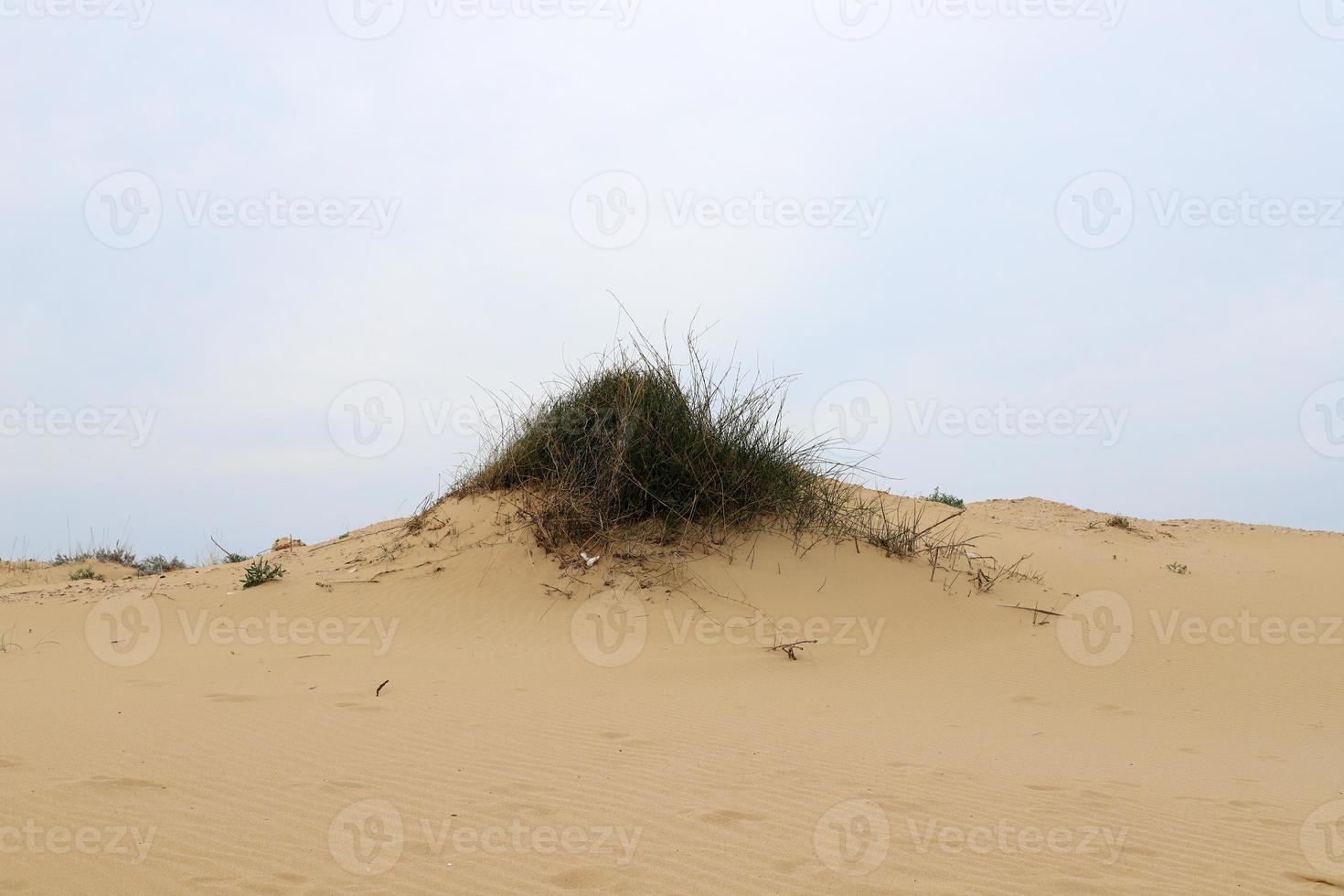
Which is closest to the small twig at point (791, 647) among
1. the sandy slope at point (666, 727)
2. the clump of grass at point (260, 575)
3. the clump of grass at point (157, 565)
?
the sandy slope at point (666, 727)

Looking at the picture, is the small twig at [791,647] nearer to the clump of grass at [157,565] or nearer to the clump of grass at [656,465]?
the clump of grass at [656,465]

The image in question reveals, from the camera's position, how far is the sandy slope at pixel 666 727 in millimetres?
3232

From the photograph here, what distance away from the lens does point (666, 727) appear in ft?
17.4

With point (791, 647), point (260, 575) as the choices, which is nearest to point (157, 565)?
point (260, 575)

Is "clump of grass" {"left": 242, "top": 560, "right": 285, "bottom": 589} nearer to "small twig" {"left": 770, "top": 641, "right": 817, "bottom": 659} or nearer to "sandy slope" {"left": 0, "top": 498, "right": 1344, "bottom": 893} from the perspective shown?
"sandy slope" {"left": 0, "top": 498, "right": 1344, "bottom": 893}

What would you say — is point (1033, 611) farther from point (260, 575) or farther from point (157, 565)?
point (157, 565)

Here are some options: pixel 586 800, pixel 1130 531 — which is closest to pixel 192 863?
pixel 586 800

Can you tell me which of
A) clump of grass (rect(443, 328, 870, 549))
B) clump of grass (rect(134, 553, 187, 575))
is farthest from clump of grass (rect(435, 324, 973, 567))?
clump of grass (rect(134, 553, 187, 575))

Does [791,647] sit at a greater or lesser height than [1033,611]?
lesser

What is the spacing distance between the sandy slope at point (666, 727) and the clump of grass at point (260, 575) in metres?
0.16

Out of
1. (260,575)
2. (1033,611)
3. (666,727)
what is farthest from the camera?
(260,575)

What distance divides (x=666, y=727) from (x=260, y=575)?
6136 millimetres

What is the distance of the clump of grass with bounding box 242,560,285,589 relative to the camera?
941 cm

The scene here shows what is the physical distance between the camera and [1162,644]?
7957 millimetres
